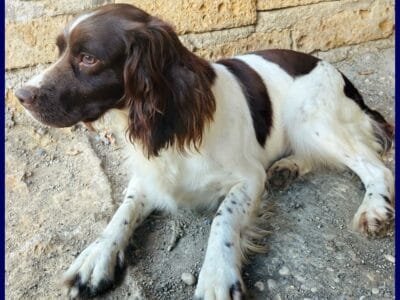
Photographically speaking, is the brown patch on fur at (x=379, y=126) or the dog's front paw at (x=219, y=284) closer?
the dog's front paw at (x=219, y=284)

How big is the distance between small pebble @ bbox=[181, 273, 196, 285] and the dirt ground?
2 centimetres

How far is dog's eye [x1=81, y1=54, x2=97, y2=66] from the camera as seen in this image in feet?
7.11

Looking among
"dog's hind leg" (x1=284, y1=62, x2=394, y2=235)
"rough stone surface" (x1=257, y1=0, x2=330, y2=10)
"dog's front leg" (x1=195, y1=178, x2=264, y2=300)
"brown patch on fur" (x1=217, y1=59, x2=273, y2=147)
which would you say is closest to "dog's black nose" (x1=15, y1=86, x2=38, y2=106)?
"dog's front leg" (x1=195, y1=178, x2=264, y2=300)

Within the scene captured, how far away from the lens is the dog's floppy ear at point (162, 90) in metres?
2.17

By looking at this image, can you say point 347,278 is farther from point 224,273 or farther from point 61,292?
point 61,292

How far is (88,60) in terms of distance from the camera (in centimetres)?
219

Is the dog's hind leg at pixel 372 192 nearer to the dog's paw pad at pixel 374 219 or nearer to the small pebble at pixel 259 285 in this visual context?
the dog's paw pad at pixel 374 219

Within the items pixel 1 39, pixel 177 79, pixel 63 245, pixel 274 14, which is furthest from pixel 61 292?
pixel 274 14

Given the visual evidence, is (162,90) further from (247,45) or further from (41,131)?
(247,45)

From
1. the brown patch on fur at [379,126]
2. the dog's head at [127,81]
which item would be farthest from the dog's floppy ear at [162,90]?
the brown patch on fur at [379,126]

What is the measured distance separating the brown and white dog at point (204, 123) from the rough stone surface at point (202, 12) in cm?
61

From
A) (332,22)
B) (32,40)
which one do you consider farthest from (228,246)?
(332,22)

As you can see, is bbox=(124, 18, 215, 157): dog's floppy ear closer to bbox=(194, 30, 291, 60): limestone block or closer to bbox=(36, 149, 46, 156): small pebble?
bbox=(36, 149, 46, 156): small pebble

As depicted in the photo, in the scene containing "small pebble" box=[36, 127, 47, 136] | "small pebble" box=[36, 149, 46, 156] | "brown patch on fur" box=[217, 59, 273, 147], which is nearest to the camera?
"brown patch on fur" box=[217, 59, 273, 147]
